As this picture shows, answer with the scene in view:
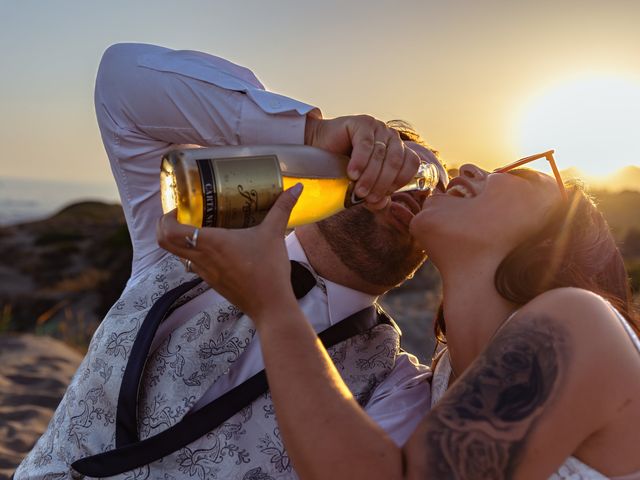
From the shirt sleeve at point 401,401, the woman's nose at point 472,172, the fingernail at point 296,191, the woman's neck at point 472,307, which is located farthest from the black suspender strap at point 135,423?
the woman's nose at point 472,172

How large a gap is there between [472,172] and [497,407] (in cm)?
91

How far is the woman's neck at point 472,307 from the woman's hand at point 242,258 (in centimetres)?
60

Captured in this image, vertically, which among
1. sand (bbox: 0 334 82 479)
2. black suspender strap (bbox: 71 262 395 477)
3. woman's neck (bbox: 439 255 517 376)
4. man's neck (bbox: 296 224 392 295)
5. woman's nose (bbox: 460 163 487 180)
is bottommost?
sand (bbox: 0 334 82 479)

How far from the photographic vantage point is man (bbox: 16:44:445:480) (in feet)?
6.94

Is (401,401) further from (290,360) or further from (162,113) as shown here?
(162,113)

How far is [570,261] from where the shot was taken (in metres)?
1.96

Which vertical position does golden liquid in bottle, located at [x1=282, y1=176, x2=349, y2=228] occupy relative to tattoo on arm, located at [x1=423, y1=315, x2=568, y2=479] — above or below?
above

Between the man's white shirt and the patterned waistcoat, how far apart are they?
64 mm

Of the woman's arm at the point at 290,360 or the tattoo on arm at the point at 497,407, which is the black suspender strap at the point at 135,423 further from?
the tattoo on arm at the point at 497,407

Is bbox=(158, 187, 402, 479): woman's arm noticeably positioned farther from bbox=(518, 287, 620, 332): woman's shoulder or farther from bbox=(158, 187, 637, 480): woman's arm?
bbox=(518, 287, 620, 332): woman's shoulder

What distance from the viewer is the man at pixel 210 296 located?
6.94 feet

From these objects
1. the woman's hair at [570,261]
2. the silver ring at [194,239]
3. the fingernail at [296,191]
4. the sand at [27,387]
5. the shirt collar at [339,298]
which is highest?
the fingernail at [296,191]

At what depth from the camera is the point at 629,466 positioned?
5.21ft

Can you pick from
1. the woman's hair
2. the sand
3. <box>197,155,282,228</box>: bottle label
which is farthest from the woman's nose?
the sand
